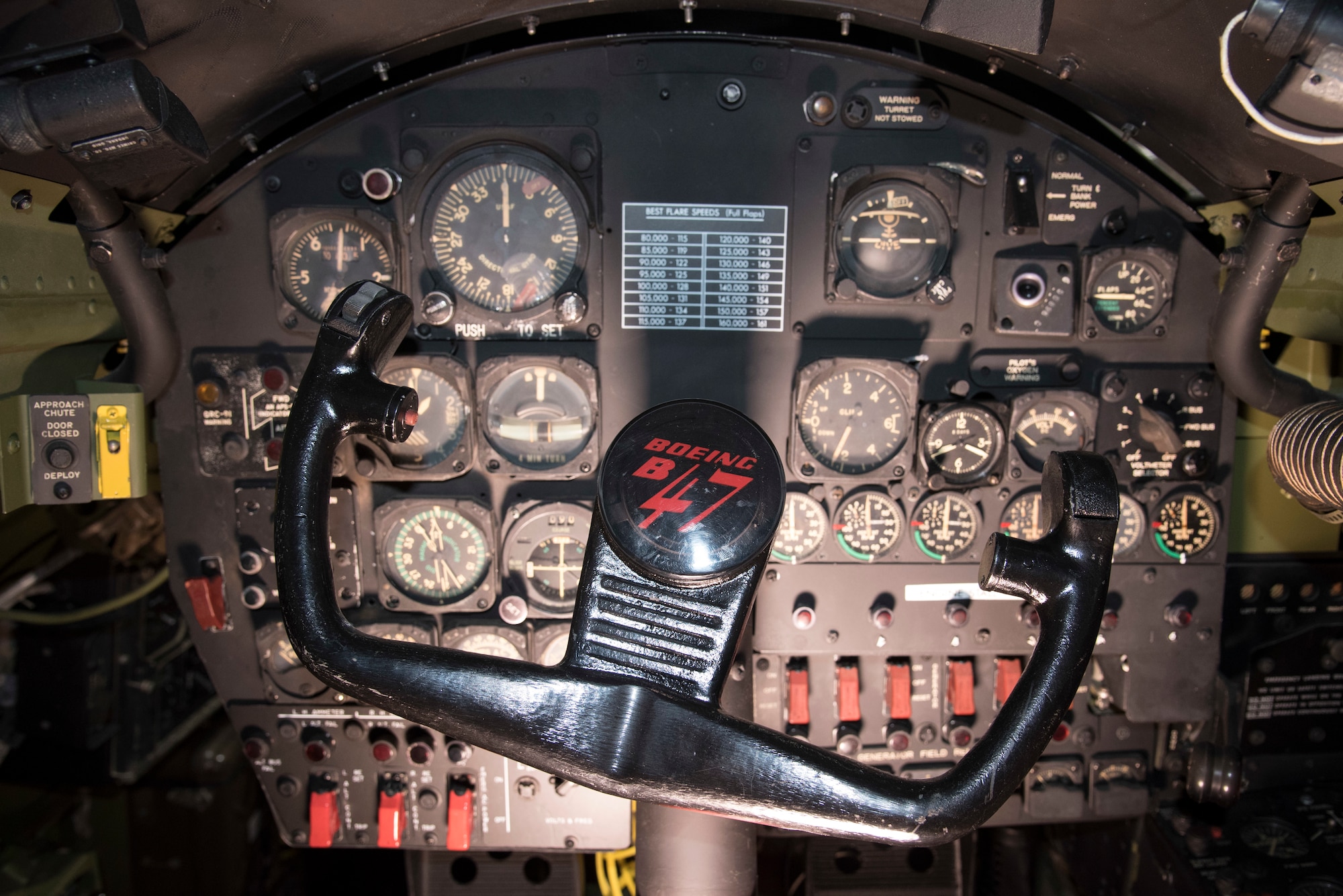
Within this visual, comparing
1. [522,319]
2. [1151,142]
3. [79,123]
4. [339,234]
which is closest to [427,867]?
[522,319]

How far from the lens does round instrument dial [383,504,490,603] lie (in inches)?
89.0

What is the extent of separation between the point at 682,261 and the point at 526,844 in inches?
66.9

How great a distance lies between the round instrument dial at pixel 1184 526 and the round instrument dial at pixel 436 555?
1.83 m

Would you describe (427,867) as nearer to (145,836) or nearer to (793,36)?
(145,836)

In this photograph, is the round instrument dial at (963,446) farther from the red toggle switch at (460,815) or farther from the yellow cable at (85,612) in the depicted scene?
the yellow cable at (85,612)

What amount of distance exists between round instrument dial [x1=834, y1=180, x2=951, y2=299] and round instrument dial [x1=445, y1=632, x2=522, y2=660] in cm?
133

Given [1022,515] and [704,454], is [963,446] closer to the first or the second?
[1022,515]

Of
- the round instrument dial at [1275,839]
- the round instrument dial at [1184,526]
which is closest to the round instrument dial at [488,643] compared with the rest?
the round instrument dial at [1184,526]

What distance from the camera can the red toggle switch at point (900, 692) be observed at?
2312mm

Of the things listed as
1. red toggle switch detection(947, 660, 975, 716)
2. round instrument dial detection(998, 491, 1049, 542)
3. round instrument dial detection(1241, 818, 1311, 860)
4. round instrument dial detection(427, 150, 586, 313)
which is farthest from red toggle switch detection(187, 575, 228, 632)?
round instrument dial detection(1241, 818, 1311, 860)

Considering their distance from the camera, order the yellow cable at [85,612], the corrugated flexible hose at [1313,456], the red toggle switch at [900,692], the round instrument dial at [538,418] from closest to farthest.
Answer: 1. the corrugated flexible hose at [1313,456]
2. the round instrument dial at [538,418]
3. the red toggle switch at [900,692]
4. the yellow cable at [85,612]

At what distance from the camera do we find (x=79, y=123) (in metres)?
1.51

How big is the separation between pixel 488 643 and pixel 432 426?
0.62 metres

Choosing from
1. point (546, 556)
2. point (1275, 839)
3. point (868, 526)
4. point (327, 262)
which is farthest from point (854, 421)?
point (1275, 839)
